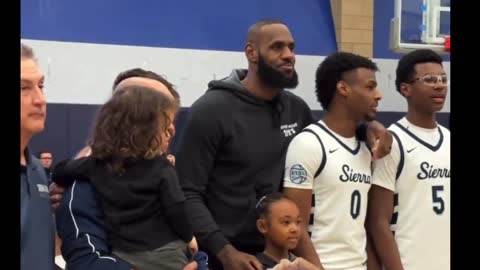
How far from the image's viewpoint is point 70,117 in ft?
29.3

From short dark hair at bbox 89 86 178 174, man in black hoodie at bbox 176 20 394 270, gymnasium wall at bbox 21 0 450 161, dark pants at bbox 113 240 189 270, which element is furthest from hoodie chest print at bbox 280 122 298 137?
gymnasium wall at bbox 21 0 450 161

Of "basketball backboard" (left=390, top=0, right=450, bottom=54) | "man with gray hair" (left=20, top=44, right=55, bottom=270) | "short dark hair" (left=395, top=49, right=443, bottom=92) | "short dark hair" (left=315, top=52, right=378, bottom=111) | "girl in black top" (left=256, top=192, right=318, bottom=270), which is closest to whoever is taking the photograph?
"man with gray hair" (left=20, top=44, right=55, bottom=270)

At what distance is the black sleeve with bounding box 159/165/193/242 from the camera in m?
3.16

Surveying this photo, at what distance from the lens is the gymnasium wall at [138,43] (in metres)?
8.91

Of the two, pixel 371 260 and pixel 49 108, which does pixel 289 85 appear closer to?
pixel 371 260

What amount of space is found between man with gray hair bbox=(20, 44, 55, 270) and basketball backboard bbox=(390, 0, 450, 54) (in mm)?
5085

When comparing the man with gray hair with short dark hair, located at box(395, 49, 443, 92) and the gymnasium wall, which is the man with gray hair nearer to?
short dark hair, located at box(395, 49, 443, 92)

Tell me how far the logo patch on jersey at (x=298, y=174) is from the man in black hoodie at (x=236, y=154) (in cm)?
10

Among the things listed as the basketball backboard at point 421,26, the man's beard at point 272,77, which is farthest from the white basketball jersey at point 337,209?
the basketball backboard at point 421,26

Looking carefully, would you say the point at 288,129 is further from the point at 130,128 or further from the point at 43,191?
the point at 43,191

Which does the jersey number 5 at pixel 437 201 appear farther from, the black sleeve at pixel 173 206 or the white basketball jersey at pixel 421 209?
the black sleeve at pixel 173 206

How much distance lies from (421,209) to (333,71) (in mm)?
827

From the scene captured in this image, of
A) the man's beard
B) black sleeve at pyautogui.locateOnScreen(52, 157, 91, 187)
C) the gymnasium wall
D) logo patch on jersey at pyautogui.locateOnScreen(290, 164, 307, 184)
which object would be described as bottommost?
logo patch on jersey at pyautogui.locateOnScreen(290, 164, 307, 184)

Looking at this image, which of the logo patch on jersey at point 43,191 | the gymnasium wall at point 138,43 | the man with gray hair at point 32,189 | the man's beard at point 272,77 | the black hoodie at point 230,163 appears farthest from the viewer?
the gymnasium wall at point 138,43
